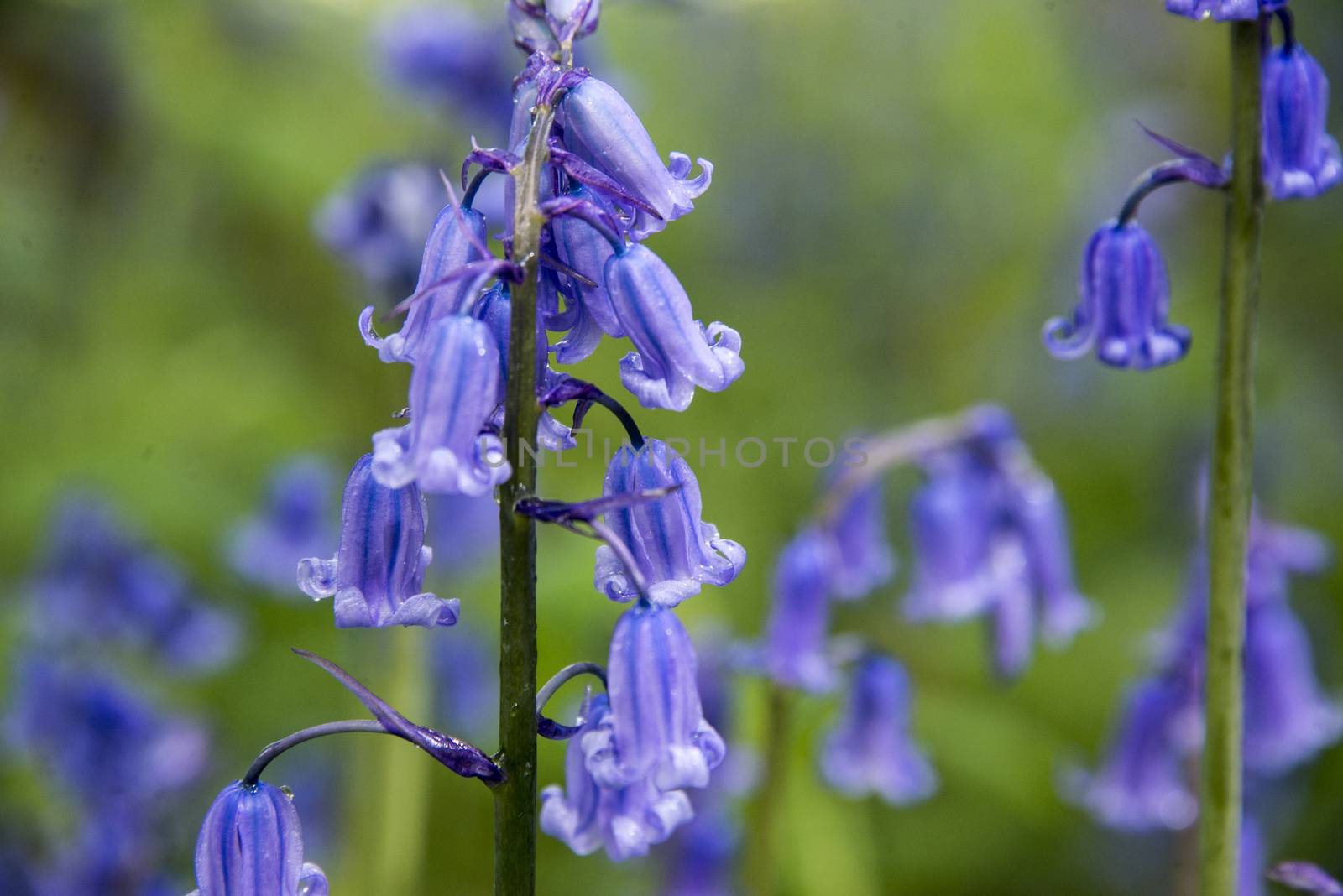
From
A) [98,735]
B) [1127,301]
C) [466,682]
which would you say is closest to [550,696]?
[1127,301]

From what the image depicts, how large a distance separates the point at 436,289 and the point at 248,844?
0.68 metres

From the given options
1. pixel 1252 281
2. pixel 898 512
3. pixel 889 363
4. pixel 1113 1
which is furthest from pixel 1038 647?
pixel 1113 1

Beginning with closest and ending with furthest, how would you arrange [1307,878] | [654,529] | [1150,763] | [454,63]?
[654,529]
[1307,878]
[1150,763]
[454,63]

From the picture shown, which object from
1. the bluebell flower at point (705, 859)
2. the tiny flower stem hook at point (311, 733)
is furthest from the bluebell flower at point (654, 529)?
the bluebell flower at point (705, 859)

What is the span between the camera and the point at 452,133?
429cm

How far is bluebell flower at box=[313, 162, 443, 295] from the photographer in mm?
3828

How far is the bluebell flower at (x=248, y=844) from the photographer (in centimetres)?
155

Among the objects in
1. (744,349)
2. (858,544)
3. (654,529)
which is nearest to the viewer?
(654,529)

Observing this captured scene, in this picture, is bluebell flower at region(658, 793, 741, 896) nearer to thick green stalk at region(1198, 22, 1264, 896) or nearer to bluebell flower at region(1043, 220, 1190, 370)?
thick green stalk at region(1198, 22, 1264, 896)

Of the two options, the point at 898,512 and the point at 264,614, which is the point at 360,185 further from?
the point at 898,512

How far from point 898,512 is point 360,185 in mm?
2845

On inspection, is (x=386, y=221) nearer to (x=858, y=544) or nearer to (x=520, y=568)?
(x=858, y=544)

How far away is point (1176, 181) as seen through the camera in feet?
7.02

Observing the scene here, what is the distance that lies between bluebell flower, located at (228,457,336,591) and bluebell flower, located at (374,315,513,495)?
11.0 ft
